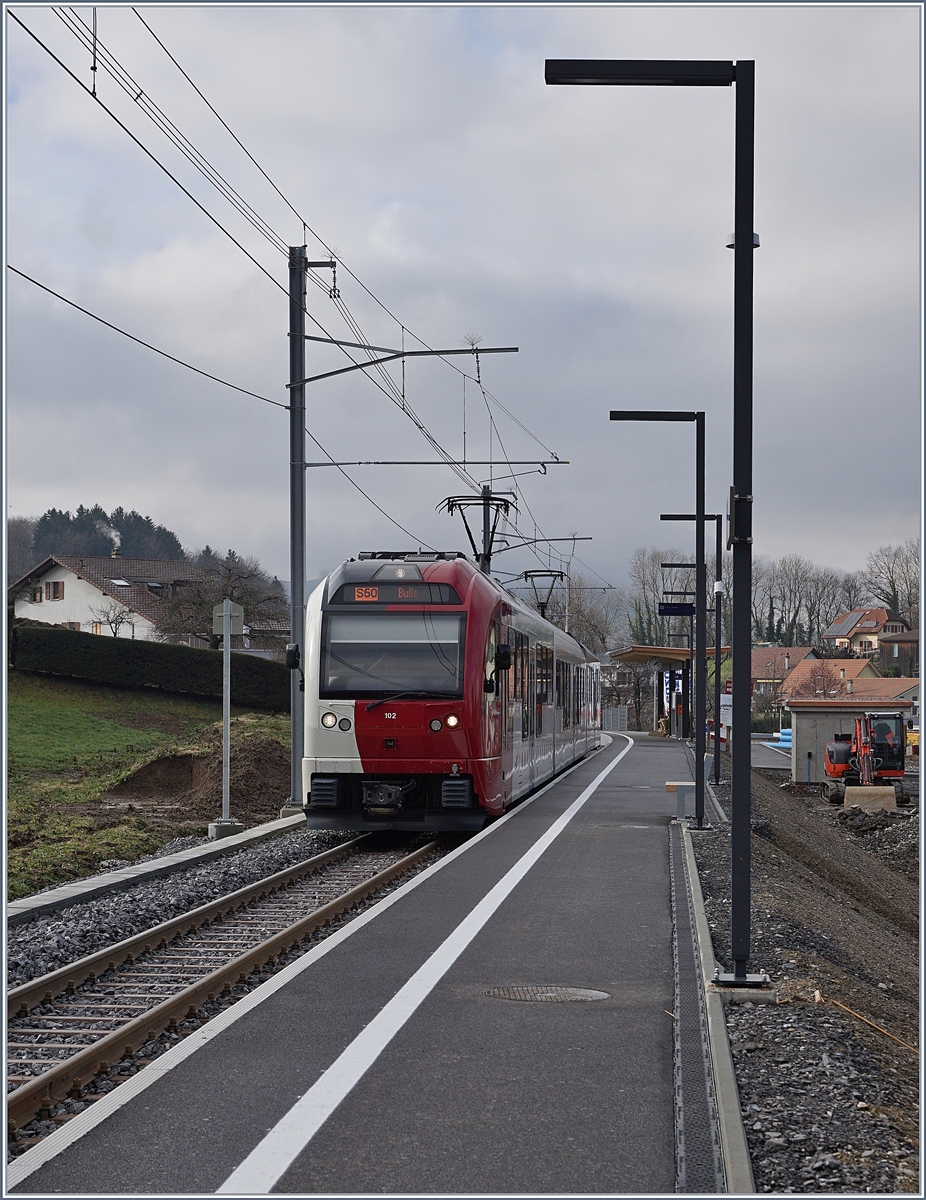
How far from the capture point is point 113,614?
80.1 meters

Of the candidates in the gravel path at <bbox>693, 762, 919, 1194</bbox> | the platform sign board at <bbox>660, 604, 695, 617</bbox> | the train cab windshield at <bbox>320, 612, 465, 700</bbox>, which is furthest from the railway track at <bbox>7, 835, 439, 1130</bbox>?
the platform sign board at <bbox>660, 604, 695, 617</bbox>

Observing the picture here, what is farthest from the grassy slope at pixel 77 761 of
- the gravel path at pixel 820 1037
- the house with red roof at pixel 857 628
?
the house with red roof at pixel 857 628

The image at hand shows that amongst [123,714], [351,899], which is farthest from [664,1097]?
[123,714]

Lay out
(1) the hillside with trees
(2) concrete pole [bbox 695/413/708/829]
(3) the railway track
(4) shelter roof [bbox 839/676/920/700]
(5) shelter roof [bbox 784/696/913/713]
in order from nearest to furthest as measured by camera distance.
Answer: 1. (3) the railway track
2. (2) concrete pole [bbox 695/413/708/829]
3. (5) shelter roof [bbox 784/696/913/713]
4. (4) shelter roof [bbox 839/676/920/700]
5. (1) the hillside with trees

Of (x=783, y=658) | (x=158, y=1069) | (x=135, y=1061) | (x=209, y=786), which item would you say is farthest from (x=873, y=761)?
(x=783, y=658)

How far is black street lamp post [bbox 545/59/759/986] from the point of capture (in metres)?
7.89

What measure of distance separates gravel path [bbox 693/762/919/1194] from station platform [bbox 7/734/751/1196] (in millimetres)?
227

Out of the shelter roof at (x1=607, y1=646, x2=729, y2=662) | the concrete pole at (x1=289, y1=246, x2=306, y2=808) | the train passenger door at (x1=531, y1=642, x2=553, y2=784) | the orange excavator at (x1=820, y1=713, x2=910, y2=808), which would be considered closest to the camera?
the concrete pole at (x1=289, y1=246, x2=306, y2=808)

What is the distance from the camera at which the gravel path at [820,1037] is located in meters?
5.08

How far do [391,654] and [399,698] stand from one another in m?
0.57

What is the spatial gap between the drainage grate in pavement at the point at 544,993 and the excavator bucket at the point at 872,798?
31435mm

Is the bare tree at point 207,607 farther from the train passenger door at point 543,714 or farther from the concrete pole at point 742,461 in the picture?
the concrete pole at point 742,461

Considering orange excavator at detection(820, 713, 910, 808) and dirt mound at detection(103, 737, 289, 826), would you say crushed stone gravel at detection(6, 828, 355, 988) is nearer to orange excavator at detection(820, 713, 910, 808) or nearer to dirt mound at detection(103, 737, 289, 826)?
dirt mound at detection(103, 737, 289, 826)

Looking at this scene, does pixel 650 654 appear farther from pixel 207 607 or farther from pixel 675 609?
pixel 207 607
